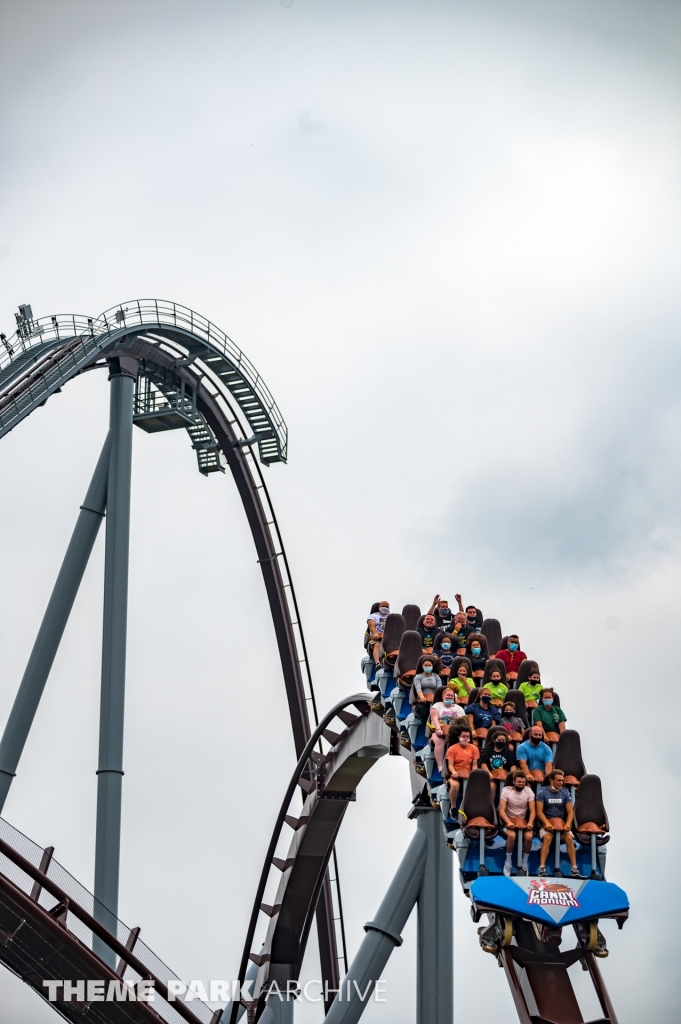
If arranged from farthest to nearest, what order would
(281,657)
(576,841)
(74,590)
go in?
(281,657) → (74,590) → (576,841)

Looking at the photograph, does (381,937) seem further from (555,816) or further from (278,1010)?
(555,816)

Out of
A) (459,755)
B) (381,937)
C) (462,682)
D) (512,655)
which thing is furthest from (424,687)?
(381,937)

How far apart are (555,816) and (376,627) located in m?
3.21

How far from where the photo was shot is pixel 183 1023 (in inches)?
368

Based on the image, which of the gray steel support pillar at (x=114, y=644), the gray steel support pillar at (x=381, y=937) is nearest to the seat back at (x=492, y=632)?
the gray steel support pillar at (x=381, y=937)

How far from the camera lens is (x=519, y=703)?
8.66 meters

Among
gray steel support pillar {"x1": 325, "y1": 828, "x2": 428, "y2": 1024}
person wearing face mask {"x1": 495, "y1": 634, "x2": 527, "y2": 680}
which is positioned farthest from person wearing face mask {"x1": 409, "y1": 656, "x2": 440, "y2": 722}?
gray steel support pillar {"x1": 325, "y1": 828, "x2": 428, "y2": 1024}

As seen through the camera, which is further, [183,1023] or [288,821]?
[288,821]

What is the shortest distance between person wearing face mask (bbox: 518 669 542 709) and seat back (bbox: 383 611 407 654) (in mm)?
1190

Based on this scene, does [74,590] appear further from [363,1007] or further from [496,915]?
[496,915]

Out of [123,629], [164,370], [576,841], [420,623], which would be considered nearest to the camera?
[576,841]

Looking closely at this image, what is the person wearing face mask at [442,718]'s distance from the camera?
8.23m

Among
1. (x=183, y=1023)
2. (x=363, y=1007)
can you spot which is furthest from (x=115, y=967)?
(x=363, y=1007)

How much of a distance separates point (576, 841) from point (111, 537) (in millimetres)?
6868
